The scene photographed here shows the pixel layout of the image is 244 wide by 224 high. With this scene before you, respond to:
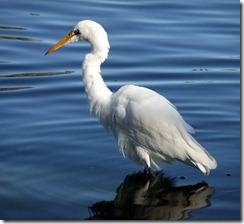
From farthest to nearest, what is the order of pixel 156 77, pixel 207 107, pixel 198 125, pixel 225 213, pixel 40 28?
pixel 40 28
pixel 156 77
pixel 207 107
pixel 198 125
pixel 225 213

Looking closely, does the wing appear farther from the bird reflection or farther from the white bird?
the bird reflection

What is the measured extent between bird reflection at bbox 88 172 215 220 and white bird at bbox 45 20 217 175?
191 mm

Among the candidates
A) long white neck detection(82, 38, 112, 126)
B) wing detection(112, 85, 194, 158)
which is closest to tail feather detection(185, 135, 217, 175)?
wing detection(112, 85, 194, 158)

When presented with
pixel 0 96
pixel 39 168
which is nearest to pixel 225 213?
pixel 39 168

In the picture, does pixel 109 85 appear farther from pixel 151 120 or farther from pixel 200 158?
pixel 200 158

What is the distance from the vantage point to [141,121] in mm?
6840

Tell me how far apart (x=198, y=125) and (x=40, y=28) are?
4554 millimetres

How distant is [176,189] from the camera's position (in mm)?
6707

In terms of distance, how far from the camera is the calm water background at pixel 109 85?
6582mm

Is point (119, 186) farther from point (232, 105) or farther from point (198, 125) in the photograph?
point (232, 105)

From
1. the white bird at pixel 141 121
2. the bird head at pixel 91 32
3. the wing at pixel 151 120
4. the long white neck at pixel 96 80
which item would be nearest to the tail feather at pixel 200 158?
the white bird at pixel 141 121

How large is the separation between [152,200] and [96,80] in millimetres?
1327

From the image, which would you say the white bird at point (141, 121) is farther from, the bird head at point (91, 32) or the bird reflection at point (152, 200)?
the bird reflection at point (152, 200)

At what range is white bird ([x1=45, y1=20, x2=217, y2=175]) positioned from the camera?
679 cm
